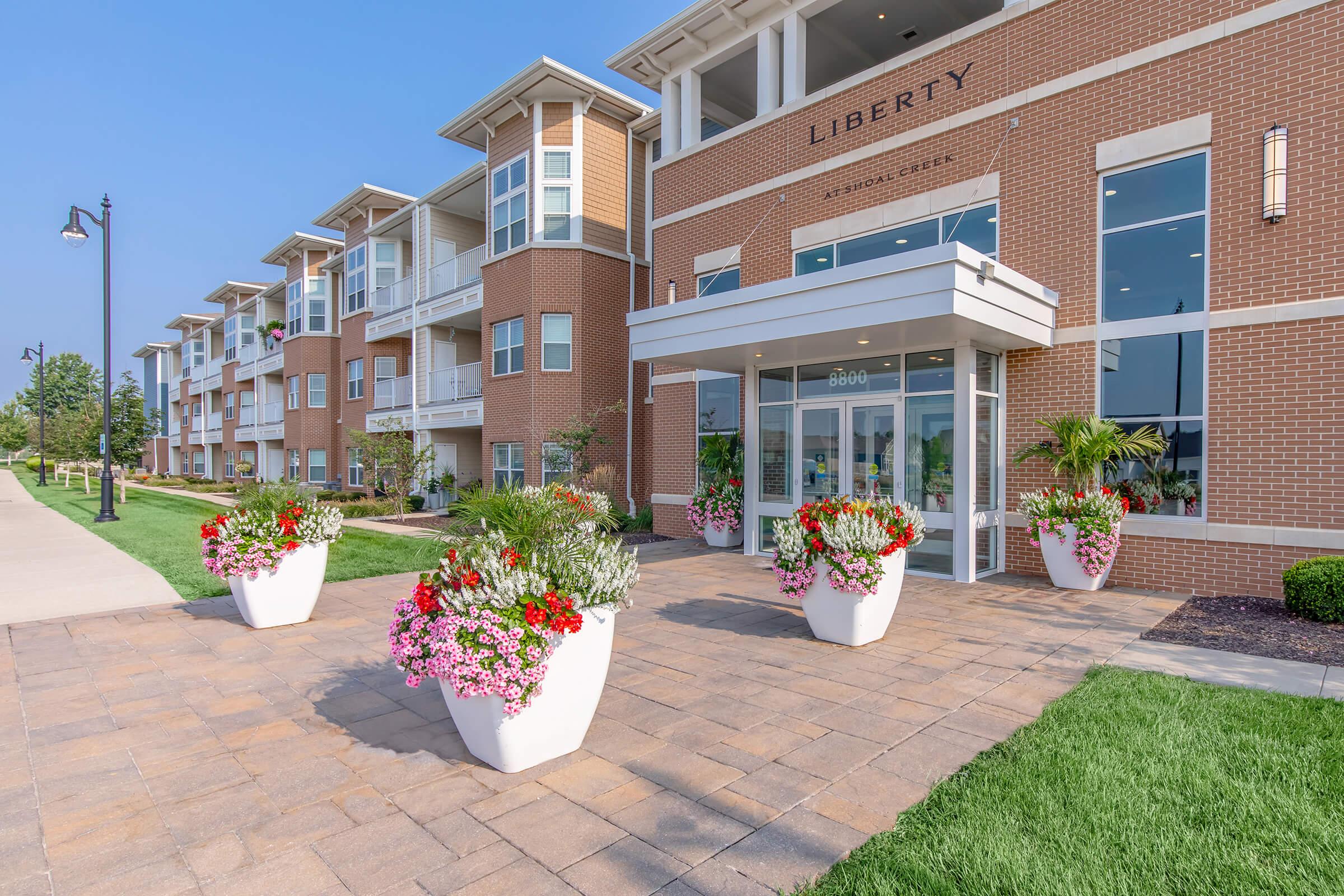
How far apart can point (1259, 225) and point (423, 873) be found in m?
10.3

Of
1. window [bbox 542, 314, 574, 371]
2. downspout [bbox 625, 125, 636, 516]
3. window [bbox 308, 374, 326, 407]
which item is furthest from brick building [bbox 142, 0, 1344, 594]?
window [bbox 308, 374, 326, 407]

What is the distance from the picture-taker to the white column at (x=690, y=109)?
563 inches

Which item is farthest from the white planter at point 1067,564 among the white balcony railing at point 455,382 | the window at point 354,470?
the window at point 354,470

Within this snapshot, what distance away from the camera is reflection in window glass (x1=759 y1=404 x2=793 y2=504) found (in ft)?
38.4

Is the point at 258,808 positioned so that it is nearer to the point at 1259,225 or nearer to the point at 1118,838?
the point at 1118,838

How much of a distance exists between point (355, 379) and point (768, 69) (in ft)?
68.4

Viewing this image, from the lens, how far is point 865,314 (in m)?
8.52

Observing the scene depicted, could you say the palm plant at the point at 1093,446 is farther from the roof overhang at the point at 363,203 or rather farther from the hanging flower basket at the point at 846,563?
the roof overhang at the point at 363,203

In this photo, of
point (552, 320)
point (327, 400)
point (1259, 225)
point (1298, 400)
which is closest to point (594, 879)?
point (1298, 400)

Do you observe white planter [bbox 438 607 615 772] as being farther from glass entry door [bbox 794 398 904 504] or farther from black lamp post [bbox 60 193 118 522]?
black lamp post [bbox 60 193 118 522]

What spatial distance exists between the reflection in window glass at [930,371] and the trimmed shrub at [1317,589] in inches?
164

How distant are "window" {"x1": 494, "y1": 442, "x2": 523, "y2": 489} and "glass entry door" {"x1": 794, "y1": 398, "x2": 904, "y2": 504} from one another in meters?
9.13

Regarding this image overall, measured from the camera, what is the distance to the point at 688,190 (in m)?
14.4

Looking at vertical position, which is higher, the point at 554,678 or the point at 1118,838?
the point at 554,678
